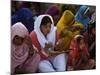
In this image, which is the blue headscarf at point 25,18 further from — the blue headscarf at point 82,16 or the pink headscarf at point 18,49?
the blue headscarf at point 82,16

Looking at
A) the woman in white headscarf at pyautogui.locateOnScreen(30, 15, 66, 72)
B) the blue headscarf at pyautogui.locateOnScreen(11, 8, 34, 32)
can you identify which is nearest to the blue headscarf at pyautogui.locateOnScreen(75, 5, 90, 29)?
the woman in white headscarf at pyautogui.locateOnScreen(30, 15, 66, 72)

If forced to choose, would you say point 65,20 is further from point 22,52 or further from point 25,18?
point 22,52

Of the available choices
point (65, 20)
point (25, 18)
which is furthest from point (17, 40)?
point (65, 20)

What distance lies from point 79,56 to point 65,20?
0.34 meters

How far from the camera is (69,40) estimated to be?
1720 mm

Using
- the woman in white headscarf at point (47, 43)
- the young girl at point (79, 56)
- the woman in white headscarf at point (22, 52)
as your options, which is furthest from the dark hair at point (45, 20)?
the young girl at point (79, 56)

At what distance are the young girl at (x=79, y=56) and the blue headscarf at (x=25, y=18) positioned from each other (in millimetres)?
405

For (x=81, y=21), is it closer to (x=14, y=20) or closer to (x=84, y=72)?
(x=84, y=72)

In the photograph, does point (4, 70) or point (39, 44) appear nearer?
point (4, 70)

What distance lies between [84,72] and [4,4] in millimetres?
891

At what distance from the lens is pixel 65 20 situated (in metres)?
1.70

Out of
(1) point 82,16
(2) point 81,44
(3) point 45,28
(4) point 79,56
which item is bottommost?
(4) point 79,56

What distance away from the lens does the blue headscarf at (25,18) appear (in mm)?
1555

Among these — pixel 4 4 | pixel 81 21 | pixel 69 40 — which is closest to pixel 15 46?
pixel 4 4
